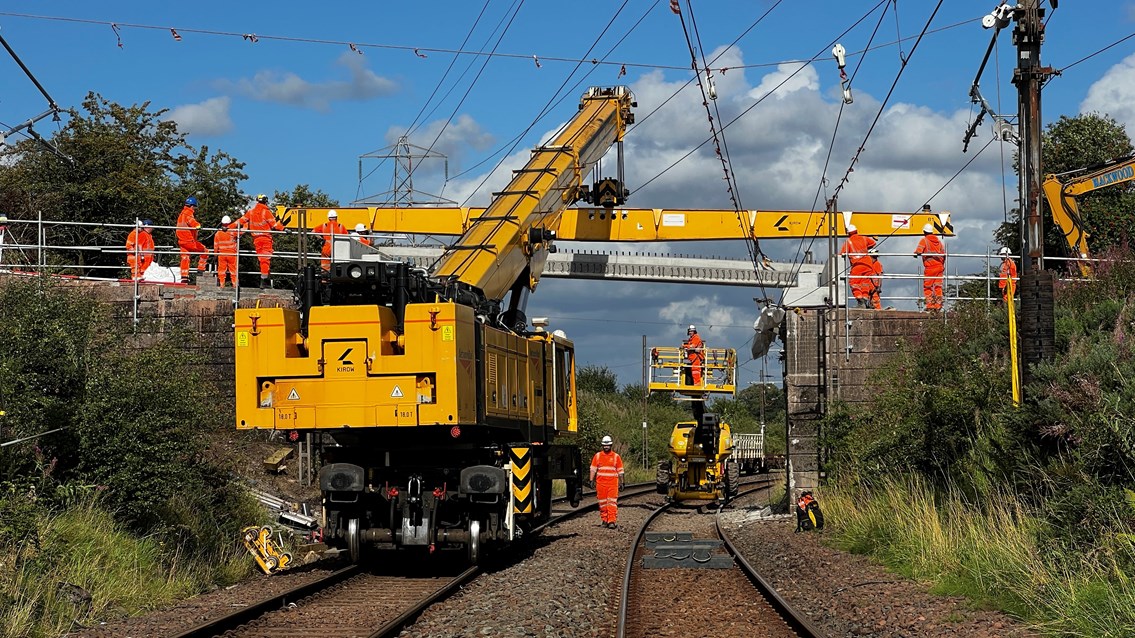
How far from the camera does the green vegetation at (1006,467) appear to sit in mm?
11375

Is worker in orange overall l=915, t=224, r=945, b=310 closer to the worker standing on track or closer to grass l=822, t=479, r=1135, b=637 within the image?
grass l=822, t=479, r=1135, b=637

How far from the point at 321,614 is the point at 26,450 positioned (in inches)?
199

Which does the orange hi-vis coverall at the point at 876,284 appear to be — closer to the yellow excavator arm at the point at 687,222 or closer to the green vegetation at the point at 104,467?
the yellow excavator arm at the point at 687,222

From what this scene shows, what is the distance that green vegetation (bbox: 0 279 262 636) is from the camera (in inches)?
511

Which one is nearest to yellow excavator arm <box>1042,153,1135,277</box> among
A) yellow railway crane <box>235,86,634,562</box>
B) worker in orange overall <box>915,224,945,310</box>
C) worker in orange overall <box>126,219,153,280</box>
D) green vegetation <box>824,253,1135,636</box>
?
worker in orange overall <box>915,224,945,310</box>

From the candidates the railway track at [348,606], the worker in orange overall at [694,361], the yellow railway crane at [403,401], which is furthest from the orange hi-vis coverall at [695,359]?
the railway track at [348,606]

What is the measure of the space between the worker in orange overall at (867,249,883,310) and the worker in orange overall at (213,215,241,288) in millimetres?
12277

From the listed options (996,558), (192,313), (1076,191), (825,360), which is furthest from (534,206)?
(1076,191)

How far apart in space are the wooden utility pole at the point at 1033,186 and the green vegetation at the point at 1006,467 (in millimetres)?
393

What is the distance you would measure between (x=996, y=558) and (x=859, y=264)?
42.8 feet

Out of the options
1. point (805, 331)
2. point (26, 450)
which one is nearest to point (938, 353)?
point (805, 331)

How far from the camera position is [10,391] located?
15.1 m

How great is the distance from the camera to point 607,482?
2281cm

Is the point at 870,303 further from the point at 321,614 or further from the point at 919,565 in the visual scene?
the point at 321,614
